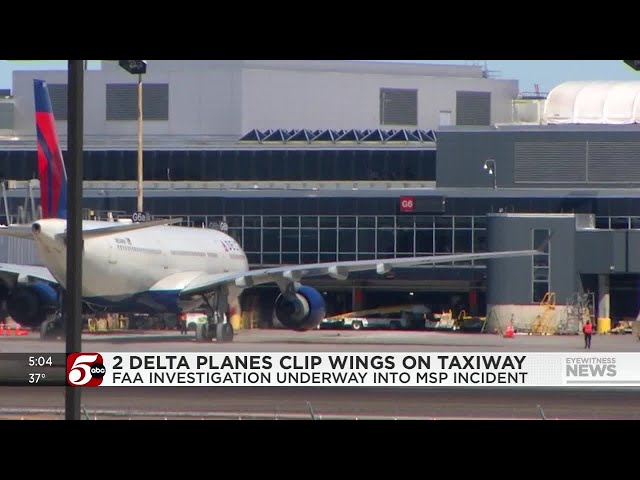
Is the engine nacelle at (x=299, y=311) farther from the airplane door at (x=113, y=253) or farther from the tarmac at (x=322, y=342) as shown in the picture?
the airplane door at (x=113, y=253)

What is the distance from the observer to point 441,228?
282ft

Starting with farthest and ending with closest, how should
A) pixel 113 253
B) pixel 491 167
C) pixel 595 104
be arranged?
1. pixel 595 104
2. pixel 491 167
3. pixel 113 253

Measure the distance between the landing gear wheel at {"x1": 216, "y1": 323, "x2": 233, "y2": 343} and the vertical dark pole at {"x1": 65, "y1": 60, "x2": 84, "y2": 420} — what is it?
39.3 meters

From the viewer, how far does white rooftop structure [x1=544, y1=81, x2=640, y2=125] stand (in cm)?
9044

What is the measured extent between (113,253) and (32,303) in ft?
22.0

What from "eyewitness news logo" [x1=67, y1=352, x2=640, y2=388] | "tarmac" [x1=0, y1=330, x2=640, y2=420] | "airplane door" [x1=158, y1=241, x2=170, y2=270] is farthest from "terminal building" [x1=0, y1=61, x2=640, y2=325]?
"tarmac" [x1=0, y1=330, x2=640, y2=420]

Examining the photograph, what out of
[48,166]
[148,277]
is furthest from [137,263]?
[48,166]

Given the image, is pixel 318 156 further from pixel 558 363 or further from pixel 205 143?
pixel 558 363

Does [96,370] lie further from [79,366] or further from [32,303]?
[32,303]

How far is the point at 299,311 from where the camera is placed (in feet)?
196

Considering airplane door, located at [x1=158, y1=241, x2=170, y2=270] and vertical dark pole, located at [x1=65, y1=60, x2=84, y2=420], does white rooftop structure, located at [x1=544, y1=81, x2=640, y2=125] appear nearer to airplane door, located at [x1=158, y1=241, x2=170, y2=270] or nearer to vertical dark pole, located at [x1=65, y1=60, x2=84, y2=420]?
airplane door, located at [x1=158, y1=241, x2=170, y2=270]
